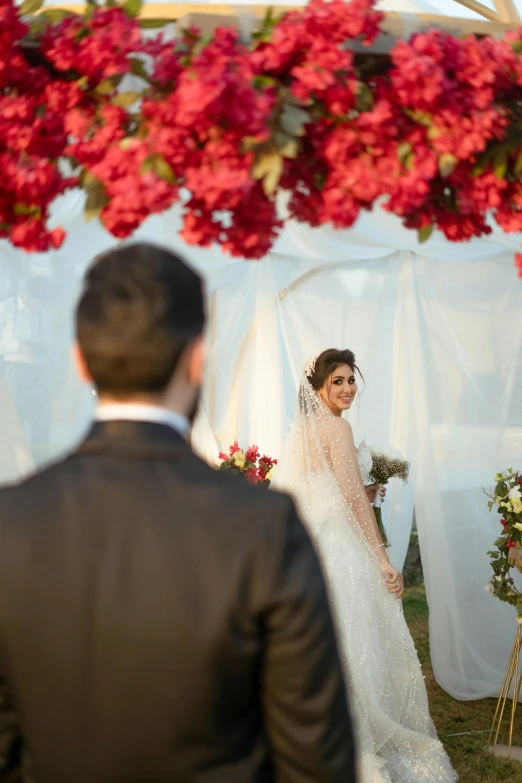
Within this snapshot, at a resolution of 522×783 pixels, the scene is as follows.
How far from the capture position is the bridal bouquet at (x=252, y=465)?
495 centimetres

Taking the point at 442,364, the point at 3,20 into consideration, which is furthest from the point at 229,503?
the point at 442,364

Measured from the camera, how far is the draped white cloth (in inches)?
210

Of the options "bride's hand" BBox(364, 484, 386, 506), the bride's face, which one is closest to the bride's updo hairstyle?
the bride's face

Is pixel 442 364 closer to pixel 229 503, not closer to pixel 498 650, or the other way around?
pixel 498 650

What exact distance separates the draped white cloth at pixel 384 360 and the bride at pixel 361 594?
1.32 m

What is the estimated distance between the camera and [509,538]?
477cm

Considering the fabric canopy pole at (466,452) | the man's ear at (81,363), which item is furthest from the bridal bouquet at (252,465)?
the man's ear at (81,363)

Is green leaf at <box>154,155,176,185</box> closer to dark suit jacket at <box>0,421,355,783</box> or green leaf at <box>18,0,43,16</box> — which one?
green leaf at <box>18,0,43,16</box>

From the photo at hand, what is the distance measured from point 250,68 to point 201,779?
4.64ft

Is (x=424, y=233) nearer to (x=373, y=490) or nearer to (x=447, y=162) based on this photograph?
(x=447, y=162)

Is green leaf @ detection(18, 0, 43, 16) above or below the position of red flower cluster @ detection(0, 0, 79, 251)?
above

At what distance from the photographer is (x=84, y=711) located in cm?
126

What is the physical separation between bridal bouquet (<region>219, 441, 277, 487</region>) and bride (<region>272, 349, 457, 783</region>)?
18 centimetres

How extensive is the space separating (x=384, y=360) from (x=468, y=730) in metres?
2.77
